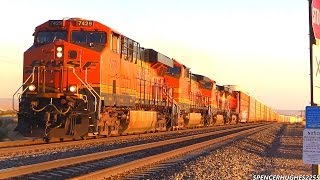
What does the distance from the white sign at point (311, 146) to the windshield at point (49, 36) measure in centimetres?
1499

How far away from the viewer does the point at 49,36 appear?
19.1 metres

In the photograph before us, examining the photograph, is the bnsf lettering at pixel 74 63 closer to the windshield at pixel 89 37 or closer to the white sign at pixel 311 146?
the windshield at pixel 89 37

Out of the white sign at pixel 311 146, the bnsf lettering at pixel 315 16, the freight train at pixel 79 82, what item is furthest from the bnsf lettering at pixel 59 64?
the white sign at pixel 311 146

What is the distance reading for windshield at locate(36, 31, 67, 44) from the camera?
62.4 feet

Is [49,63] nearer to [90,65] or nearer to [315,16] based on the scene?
[90,65]

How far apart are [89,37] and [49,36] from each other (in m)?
1.65

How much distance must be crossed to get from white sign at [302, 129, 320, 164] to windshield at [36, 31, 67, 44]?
49.2 feet

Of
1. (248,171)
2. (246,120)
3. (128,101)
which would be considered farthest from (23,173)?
(246,120)

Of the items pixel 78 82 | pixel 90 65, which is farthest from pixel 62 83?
pixel 90 65

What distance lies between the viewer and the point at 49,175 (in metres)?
9.91

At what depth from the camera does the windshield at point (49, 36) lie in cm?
1902

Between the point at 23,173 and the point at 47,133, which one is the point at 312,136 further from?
the point at 47,133

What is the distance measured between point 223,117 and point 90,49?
35.7 metres

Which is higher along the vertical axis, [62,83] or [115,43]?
[115,43]
